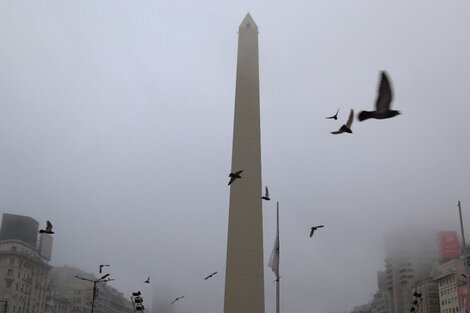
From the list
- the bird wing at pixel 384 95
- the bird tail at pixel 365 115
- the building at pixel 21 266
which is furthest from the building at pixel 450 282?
the bird wing at pixel 384 95

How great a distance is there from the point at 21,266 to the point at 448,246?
2590 inches

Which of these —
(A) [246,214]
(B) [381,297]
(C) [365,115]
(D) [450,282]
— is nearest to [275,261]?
(A) [246,214]

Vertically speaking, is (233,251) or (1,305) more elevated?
(1,305)

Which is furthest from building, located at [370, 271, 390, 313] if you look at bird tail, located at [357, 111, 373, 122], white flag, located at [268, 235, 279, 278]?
bird tail, located at [357, 111, 373, 122]

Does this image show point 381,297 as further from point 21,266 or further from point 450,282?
point 21,266

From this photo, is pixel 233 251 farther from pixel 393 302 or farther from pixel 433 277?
pixel 393 302

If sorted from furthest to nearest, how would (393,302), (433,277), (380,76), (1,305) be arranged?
(393,302), (433,277), (1,305), (380,76)

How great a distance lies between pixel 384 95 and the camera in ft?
20.4

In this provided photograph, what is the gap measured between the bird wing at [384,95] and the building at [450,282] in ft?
266

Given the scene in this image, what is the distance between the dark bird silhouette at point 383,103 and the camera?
19.6 feet

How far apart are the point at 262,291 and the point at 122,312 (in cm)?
11525

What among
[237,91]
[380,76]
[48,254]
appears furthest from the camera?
[48,254]

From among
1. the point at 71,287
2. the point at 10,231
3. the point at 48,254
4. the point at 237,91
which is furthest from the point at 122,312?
the point at 237,91

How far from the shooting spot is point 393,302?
124000 millimetres
